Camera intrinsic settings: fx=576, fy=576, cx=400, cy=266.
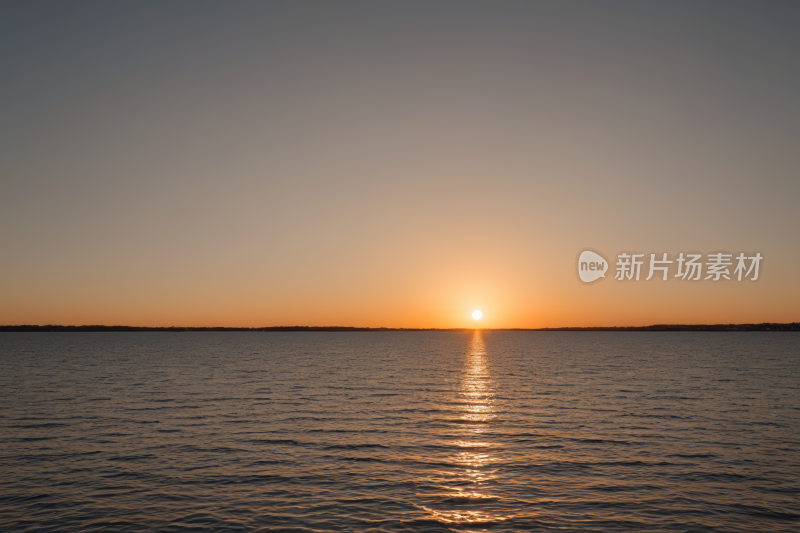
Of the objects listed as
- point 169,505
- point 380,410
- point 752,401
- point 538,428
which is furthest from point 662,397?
point 169,505

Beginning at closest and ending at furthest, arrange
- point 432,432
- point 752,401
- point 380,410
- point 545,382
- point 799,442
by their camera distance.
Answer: point 799,442 → point 432,432 → point 380,410 → point 752,401 → point 545,382

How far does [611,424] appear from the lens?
3628 centimetres

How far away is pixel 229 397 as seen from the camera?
4994 cm

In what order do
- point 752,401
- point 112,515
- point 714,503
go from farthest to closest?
point 752,401, point 714,503, point 112,515

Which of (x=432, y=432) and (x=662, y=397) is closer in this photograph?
(x=432, y=432)

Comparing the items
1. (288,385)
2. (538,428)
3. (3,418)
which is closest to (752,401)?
(538,428)

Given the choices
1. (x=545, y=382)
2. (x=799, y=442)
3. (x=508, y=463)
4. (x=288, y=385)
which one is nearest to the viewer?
(x=508, y=463)

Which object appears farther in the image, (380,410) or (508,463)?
(380,410)

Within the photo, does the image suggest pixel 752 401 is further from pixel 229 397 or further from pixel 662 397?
pixel 229 397

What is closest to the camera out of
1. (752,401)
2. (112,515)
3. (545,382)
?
(112,515)

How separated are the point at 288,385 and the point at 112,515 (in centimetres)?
4267

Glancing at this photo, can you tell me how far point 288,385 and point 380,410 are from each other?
70.6ft

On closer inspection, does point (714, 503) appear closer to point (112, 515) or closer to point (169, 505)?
point (169, 505)

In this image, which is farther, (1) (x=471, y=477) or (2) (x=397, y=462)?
(2) (x=397, y=462)
